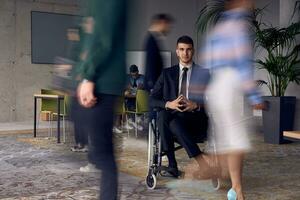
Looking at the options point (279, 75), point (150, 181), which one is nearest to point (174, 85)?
point (150, 181)

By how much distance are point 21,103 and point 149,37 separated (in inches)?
223

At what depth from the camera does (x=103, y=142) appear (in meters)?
1.78

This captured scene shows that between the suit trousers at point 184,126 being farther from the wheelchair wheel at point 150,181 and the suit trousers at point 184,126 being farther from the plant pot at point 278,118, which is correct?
the plant pot at point 278,118

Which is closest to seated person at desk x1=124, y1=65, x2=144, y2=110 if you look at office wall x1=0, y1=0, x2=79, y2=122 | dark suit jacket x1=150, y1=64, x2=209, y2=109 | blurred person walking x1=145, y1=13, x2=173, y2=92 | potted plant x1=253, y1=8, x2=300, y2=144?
potted plant x1=253, y1=8, x2=300, y2=144

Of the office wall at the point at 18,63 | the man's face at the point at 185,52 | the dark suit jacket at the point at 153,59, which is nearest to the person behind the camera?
the man's face at the point at 185,52

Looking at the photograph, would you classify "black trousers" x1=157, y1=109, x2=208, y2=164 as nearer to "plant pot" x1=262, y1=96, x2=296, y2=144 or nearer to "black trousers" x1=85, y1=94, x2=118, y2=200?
"black trousers" x1=85, y1=94, x2=118, y2=200

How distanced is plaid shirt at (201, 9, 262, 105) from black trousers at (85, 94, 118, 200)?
975mm

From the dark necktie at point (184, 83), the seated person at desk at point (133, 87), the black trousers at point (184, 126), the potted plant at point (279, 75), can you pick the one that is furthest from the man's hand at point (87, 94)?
the seated person at desk at point (133, 87)

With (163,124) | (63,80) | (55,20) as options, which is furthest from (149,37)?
(55,20)

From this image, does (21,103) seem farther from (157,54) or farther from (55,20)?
(157,54)

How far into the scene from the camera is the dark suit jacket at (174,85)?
3561mm

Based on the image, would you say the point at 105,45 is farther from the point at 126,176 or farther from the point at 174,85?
the point at 126,176

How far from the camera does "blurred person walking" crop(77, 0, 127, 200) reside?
5.58 feet

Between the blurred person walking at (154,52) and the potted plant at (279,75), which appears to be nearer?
the blurred person walking at (154,52)
